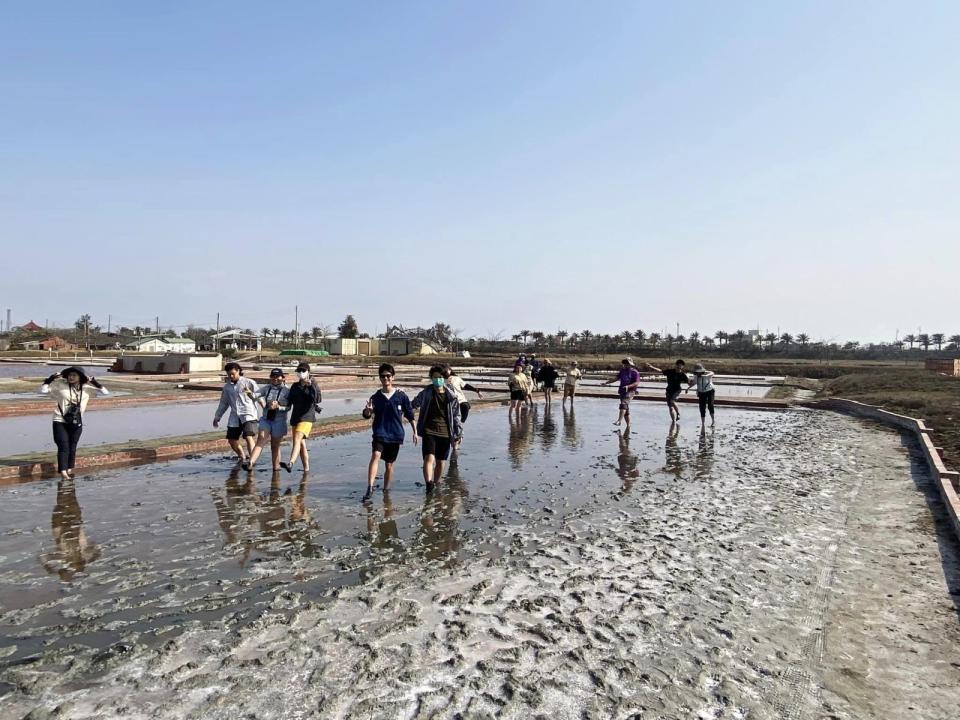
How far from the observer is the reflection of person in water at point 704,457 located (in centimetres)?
956

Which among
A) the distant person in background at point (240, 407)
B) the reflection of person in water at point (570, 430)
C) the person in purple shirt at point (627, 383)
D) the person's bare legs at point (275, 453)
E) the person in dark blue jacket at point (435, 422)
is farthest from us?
the person in purple shirt at point (627, 383)

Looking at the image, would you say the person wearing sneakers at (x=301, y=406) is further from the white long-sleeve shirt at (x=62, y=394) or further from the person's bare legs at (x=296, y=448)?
the white long-sleeve shirt at (x=62, y=394)

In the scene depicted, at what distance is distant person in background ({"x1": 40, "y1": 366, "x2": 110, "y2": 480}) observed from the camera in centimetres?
802

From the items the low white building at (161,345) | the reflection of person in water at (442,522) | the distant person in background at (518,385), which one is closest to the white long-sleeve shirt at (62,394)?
the reflection of person in water at (442,522)

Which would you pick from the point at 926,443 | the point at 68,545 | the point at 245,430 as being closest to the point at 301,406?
the point at 245,430

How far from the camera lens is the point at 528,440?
41.5 ft

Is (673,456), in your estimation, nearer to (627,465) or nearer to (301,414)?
(627,465)

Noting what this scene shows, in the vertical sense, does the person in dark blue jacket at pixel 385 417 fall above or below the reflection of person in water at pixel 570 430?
above

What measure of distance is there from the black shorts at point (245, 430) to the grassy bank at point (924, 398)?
10.8 m

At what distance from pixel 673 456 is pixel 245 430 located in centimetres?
727

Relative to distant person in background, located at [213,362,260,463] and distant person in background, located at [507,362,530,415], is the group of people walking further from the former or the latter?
distant person in background, located at [507,362,530,415]

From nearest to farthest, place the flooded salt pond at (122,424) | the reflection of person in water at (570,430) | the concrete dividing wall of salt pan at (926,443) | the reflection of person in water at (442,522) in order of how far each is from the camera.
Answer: the reflection of person in water at (442,522) < the concrete dividing wall of salt pan at (926,443) < the flooded salt pond at (122,424) < the reflection of person in water at (570,430)

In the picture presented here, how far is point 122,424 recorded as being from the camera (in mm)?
13852

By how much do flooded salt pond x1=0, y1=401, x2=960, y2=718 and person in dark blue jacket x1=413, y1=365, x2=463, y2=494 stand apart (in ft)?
1.53
